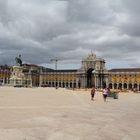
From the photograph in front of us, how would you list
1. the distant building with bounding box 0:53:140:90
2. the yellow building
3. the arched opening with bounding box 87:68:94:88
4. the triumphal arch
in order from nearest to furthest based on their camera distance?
1. the yellow building
2. the distant building with bounding box 0:53:140:90
3. the triumphal arch
4. the arched opening with bounding box 87:68:94:88

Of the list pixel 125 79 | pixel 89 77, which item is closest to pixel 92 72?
pixel 89 77

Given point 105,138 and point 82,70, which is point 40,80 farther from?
point 105,138

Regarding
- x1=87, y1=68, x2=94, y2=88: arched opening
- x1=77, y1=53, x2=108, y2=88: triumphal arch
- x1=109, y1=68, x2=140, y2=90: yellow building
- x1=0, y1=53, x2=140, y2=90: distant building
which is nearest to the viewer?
x1=109, y1=68, x2=140, y2=90: yellow building

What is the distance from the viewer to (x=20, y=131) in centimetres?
1039

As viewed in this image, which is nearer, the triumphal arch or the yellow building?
the yellow building

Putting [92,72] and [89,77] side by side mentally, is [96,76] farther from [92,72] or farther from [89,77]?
[89,77]

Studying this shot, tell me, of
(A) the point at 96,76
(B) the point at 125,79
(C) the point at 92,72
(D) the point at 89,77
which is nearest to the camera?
(B) the point at 125,79

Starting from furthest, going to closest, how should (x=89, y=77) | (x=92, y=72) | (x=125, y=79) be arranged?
(x=92, y=72)
(x=89, y=77)
(x=125, y=79)

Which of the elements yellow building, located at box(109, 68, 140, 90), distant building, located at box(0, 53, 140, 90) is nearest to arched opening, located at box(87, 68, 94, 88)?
distant building, located at box(0, 53, 140, 90)

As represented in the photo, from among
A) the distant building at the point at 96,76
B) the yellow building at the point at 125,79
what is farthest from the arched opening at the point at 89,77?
the yellow building at the point at 125,79

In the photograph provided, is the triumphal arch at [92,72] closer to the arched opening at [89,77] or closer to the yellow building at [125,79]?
the arched opening at [89,77]

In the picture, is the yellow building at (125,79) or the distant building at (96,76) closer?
the yellow building at (125,79)

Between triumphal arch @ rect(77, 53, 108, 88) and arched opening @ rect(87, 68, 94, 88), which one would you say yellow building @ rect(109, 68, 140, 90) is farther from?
arched opening @ rect(87, 68, 94, 88)

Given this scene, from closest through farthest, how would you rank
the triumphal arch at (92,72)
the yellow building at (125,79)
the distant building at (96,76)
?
the yellow building at (125,79) → the distant building at (96,76) → the triumphal arch at (92,72)
